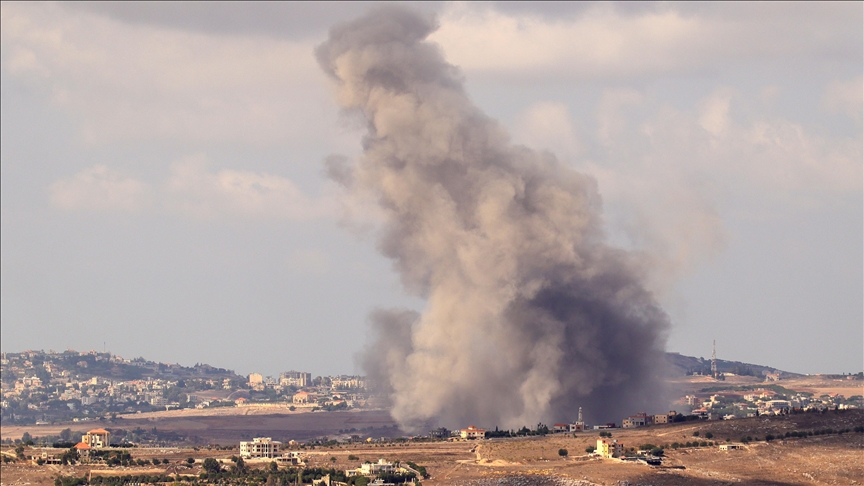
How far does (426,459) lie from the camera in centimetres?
9631

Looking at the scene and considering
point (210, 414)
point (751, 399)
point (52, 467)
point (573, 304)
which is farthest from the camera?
point (210, 414)

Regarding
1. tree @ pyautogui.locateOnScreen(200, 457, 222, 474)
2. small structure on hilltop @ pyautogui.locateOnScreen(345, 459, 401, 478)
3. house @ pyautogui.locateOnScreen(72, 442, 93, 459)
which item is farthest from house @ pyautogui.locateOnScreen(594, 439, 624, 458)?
house @ pyautogui.locateOnScreen(72, 442, 93, 459)

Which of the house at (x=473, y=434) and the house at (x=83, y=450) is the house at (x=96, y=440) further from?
the house at (x=473, y=434)

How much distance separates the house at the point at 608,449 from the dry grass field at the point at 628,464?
936 mm

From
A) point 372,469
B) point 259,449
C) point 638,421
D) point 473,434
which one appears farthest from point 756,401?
point 372,469

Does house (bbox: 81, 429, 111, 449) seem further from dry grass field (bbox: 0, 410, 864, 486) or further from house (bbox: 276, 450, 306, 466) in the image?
house (bbox: 276, 450, 306, 466)

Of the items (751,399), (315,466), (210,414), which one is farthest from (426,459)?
(210,414)

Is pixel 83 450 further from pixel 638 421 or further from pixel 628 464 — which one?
pixel 628 464

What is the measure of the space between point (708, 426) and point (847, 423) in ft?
30.5

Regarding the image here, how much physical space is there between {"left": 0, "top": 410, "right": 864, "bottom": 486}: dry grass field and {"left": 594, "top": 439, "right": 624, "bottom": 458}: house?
94 cm

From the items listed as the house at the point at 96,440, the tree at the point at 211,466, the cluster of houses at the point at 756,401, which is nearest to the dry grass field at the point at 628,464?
the tree at the point at 211,466

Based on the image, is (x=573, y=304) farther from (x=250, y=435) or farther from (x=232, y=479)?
(x=250, y=435)

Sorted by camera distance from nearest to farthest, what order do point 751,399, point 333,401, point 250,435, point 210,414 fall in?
point 250,435 < point 751,399 < point 210,414 < point 333,401

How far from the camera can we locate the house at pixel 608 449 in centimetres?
9431
